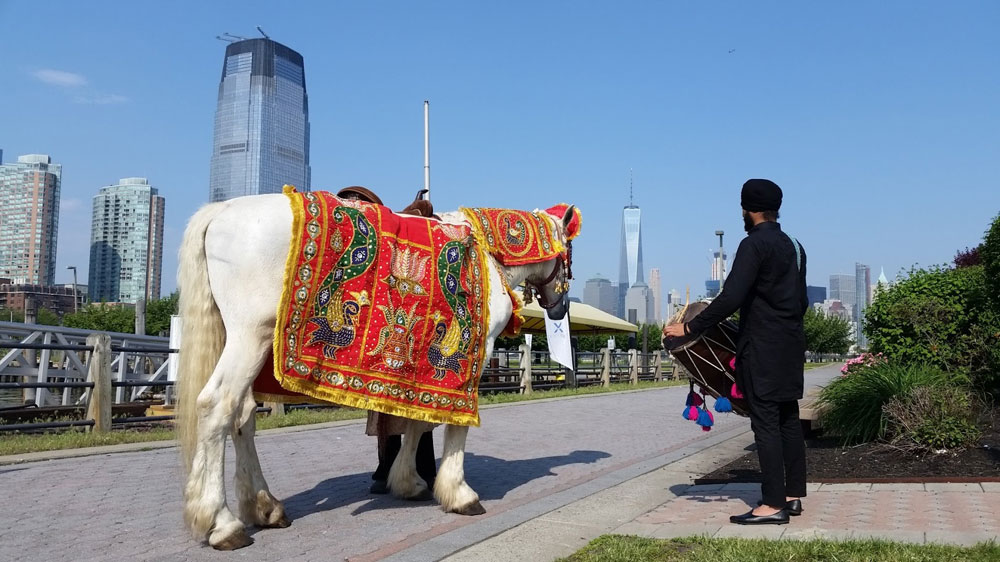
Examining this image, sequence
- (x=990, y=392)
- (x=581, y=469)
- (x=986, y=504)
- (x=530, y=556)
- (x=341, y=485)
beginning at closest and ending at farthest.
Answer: (x=530, y=556) → (x=986, y=504) → (x=341, y=485) → (x=581, y=469) → (x=990, y=392)

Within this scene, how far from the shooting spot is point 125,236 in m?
146

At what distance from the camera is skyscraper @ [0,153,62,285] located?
130375 millimetres

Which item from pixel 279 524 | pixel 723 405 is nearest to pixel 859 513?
pixel 723 405

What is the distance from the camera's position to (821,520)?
Result: 15.3ft

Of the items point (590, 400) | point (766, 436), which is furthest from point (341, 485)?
point (590, 400)

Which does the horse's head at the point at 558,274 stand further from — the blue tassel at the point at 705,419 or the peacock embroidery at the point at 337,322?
the peacock embroidery at the point at 337,322

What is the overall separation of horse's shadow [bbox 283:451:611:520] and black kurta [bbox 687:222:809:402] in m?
2.30

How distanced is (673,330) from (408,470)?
2.15 meters

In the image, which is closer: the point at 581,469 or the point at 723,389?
the point at 723,389

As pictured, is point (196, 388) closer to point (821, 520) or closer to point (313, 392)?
point (313, 392)

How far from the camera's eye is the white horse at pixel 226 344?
4.36 metres

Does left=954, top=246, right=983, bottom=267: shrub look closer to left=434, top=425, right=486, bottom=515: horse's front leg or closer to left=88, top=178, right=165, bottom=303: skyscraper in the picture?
left=434, top=425, right=486, bottom=515: horse's front leg

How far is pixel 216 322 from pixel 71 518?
5.55 ft

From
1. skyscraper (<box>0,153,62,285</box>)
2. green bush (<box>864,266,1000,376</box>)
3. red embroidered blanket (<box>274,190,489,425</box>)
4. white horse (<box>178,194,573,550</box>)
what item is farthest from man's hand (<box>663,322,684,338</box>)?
skyscraper (<box>0,153,62,285</box>)
